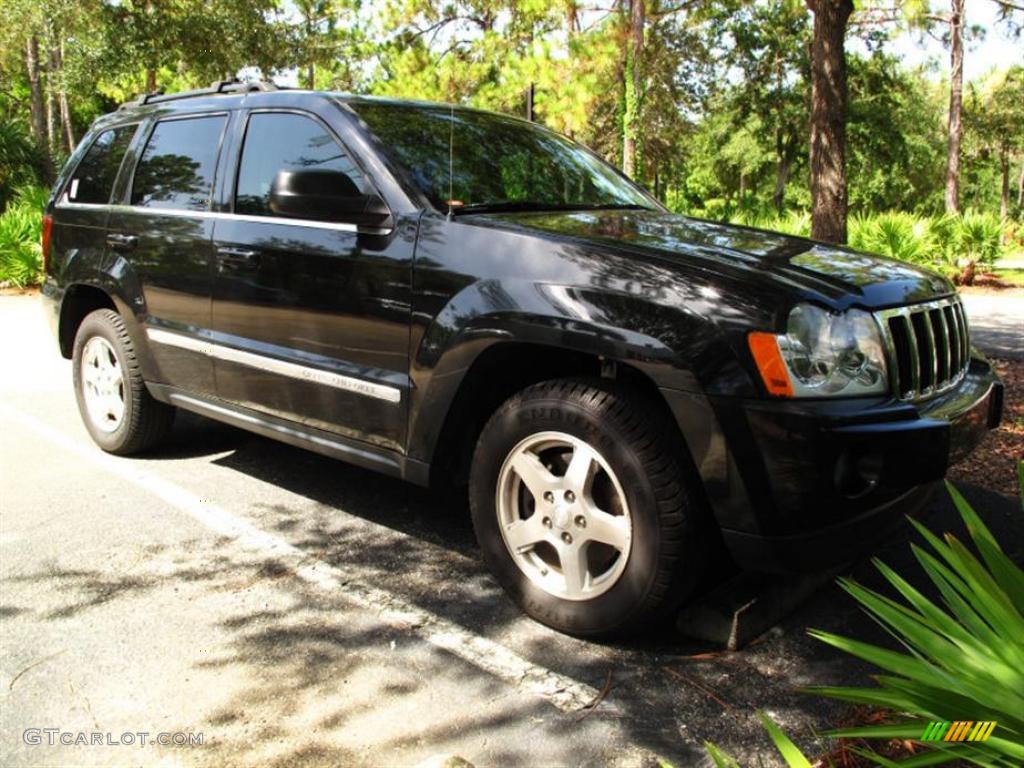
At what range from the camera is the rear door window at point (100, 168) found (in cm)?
483

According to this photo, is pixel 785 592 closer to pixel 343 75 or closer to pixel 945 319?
pixel 945 319

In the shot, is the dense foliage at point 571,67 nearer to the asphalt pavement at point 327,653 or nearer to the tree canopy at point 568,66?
the tree canopy at point 568,66

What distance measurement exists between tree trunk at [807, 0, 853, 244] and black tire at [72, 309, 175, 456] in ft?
19.2

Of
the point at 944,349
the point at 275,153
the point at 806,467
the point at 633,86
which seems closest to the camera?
the point at 806,467

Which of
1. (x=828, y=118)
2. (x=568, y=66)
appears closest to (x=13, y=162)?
(x=568, y=66)

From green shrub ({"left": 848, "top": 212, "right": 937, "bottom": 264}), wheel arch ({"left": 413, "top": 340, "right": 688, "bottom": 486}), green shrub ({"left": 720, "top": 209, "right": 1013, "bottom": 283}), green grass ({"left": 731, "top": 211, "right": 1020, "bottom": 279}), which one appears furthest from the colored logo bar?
green shrub ({"left": 720, "top": 209, "right": 1013, "bottom": 283})

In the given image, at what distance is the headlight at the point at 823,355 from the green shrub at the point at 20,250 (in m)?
13.8

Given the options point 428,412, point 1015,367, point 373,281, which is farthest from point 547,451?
point 1015,367

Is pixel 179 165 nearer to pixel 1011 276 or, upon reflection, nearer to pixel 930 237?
pixel 930 237

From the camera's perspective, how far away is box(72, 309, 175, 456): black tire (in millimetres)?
4727

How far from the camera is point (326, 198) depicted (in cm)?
325

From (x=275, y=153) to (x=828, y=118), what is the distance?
5441 mm

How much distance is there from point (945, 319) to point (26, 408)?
6.02 m

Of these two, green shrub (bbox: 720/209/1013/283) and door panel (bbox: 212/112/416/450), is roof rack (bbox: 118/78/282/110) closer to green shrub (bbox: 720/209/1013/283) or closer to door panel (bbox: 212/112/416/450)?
door panel (bbox: 212/112/416/450)
